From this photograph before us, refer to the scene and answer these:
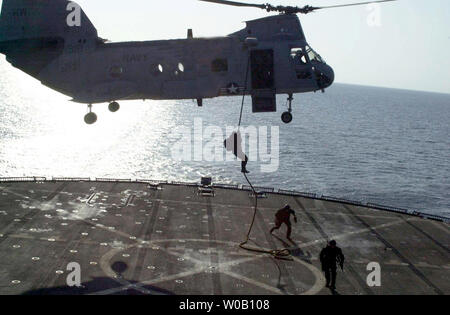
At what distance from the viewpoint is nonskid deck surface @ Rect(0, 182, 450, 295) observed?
19938mm

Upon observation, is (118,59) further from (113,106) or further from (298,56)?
(298,56)

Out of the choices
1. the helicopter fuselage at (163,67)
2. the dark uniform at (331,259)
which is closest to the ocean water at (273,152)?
the dark uniform at (331,259)

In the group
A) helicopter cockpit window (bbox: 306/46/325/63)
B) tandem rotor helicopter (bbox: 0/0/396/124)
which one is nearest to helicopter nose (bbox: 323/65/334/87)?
helicopter cockpit window (bbox: 306/46/325/63)

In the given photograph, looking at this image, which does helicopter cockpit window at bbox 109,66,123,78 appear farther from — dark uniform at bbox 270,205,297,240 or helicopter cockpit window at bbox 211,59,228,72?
dark uniform at bbox 270,205,297,240

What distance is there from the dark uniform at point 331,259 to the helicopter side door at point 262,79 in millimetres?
7122

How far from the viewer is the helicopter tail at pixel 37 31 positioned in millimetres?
22250

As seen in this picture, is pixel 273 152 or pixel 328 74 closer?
pixel 328 74

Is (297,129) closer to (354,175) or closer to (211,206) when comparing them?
(354,175)

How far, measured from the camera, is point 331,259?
62.7 feet

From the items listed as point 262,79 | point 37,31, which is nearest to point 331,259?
point 262,79

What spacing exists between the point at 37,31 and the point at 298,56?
12098 mm

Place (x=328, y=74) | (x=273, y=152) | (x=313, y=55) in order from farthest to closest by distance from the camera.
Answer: (x=273, y=152) → (x=328, y=74) → (x=313, y=55)

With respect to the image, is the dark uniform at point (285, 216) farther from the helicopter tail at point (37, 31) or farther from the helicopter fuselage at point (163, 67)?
the helicopter tail at point (37, 31)
